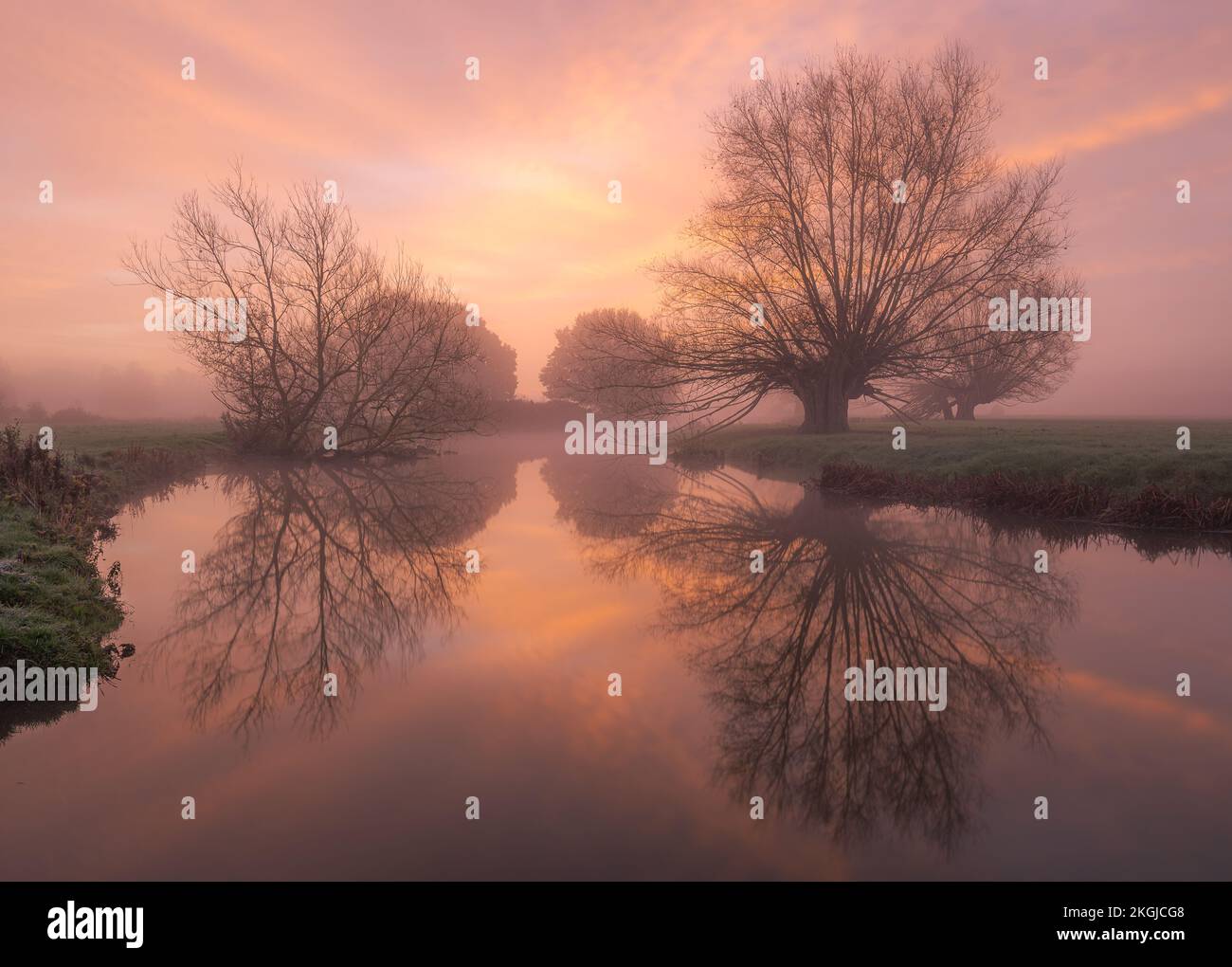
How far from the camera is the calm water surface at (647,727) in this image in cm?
321

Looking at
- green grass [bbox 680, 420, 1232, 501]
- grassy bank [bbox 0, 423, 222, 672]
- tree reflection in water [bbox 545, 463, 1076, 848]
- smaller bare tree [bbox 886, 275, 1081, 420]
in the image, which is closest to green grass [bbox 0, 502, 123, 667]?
grassy bank [bbox 0, 423, 222, 672]

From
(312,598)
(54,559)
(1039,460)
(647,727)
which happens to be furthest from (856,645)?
(1039,460)

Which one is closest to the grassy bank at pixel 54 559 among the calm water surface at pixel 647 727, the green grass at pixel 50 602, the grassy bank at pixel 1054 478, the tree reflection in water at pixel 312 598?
the green grass at pixel 50 602

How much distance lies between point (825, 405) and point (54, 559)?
26110 mm

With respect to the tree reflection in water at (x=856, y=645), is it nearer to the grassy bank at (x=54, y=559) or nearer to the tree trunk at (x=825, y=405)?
the grassy bank at (x=54, y=559)

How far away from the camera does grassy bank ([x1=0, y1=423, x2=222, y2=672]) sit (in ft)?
18.2

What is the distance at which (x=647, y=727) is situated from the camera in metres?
4.52

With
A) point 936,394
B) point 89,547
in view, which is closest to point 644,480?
point 89,547

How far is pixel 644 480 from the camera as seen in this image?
22.9 meters

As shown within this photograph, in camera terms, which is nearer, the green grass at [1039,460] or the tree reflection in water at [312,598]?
the tree reflection in water at [312,598]

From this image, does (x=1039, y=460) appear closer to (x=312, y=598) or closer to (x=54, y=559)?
(x=312, y=598)

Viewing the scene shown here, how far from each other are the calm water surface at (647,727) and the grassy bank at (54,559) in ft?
1.17
